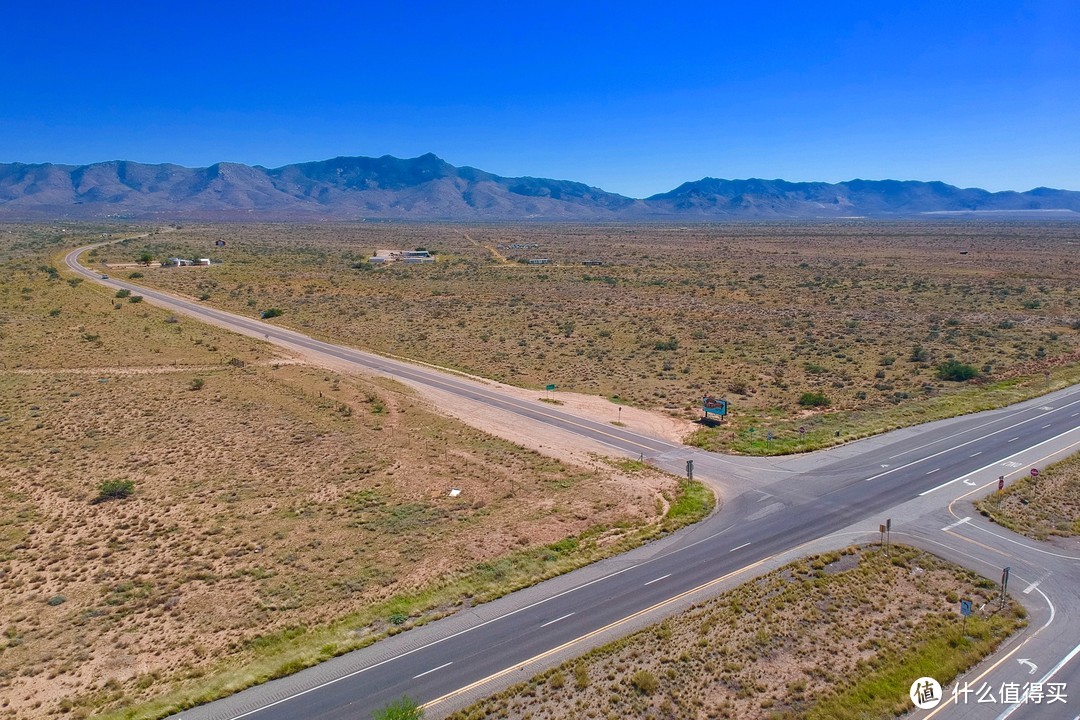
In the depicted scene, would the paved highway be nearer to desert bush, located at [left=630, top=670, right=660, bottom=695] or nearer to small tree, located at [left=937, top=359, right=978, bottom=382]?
desert bush, located at [left=630, top=670, right=660, bottom=695]

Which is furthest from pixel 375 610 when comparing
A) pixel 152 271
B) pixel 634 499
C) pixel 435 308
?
pixel 152 271

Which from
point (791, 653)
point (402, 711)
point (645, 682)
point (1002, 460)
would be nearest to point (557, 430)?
point (791, 653)

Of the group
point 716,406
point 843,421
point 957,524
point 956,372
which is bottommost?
point 957,524

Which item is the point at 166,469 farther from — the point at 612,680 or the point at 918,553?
the point at 918,553

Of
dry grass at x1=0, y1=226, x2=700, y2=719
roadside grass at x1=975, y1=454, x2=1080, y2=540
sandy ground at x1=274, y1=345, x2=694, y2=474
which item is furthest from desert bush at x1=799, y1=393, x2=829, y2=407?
dry grass at x1=0, y1=226, x2=700, y2=719

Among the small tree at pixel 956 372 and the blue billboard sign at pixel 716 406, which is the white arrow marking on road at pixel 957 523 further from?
the small tree at pixel 956 372

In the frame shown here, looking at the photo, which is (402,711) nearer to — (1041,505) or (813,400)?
(1041,505)

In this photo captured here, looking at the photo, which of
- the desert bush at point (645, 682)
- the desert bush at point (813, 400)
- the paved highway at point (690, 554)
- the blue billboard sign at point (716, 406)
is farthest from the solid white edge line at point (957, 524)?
the desert bush at point (813, 400)
